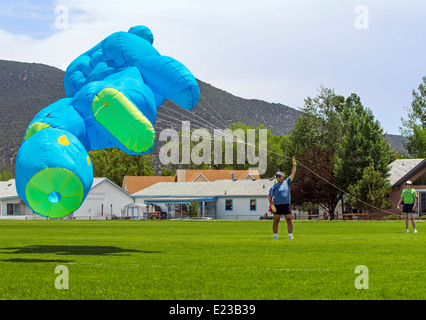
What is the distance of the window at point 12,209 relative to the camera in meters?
92.1

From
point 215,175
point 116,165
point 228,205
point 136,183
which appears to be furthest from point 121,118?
point 116,165

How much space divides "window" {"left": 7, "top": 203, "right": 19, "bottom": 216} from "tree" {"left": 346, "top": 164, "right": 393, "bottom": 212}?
48633 millimetres

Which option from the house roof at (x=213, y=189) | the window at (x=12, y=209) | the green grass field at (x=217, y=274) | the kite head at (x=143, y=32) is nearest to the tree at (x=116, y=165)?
the window at (x=12, y=209)

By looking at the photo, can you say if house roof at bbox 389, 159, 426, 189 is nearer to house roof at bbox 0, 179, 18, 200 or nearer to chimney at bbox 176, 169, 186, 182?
chimney at bbox 176, 169, 186, 182

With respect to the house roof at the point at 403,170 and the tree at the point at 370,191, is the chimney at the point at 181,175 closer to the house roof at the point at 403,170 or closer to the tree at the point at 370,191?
the house roof at the point at 403,170

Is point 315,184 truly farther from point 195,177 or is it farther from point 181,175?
point 181,175

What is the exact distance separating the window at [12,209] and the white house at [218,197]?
17.1 meters

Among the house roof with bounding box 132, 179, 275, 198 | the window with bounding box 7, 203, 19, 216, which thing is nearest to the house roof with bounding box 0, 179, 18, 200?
the window with bounding box 7, 203, 19, 216

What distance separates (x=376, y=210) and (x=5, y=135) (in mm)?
114314

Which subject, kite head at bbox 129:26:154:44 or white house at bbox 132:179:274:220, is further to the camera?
white house at bbox 132:179:274:220

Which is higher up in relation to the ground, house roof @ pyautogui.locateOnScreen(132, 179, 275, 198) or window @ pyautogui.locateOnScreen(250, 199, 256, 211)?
house roof @ pyautogui.locateOnScreen(132, 179, 275, 198)

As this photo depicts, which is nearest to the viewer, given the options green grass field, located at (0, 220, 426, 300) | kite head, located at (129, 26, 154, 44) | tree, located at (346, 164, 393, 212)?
green grass field, located at (0, 220, 426, 300)

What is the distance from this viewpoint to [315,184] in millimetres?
67938

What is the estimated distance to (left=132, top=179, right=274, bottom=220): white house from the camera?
254 ft
